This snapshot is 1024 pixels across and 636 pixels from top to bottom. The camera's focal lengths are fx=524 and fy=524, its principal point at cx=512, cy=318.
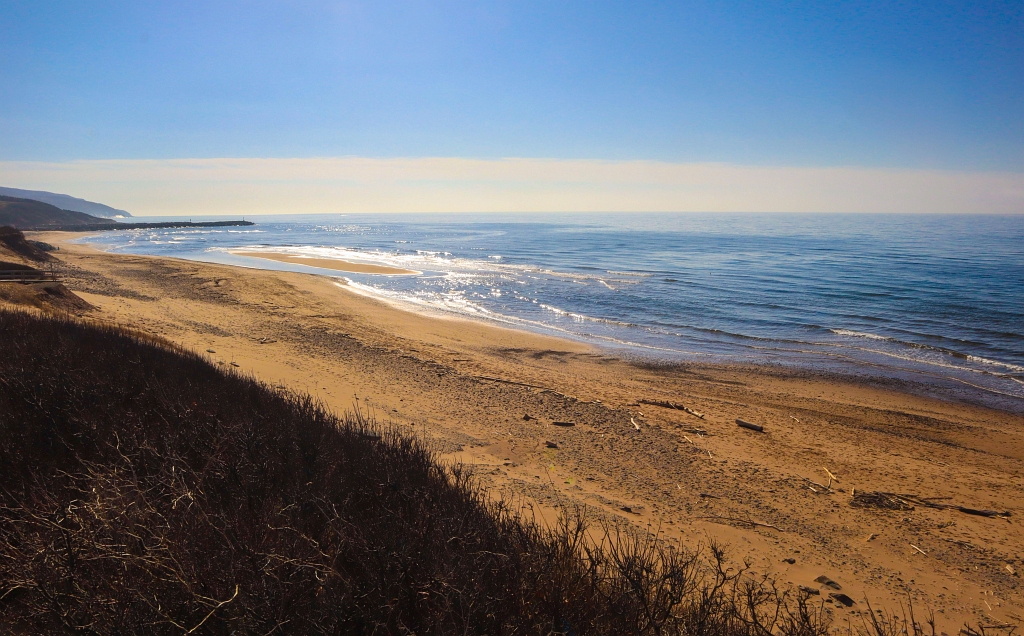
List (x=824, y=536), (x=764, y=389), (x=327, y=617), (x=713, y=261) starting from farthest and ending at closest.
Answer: (x=713, y=261)
(x=764, y=389)
(x=824, y=536)
(x=327, y=617)

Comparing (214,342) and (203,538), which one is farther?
(214,342)

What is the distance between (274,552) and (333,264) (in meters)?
44.1

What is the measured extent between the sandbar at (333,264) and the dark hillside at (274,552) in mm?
35302

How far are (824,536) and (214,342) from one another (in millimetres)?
13846

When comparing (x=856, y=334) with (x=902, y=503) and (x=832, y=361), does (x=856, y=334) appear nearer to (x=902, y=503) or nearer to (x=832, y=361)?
(x=832, y=361)

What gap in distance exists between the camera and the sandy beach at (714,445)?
5797 millimetres

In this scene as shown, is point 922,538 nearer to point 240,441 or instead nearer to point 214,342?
point 240,441

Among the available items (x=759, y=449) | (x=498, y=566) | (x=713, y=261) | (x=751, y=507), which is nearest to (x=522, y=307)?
(x=759, y=449)

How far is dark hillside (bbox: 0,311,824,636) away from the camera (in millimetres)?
2383

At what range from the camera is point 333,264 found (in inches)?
1732

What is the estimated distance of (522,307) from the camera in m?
25.6

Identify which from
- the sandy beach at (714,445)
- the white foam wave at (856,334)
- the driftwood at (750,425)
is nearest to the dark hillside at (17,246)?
the sandy beach at (714,445)

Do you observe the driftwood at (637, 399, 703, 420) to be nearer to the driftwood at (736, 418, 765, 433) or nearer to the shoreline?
the driftwood at (736, 418, 765, 433)

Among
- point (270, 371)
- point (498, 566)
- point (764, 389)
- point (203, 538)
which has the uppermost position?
point (203, 538)
